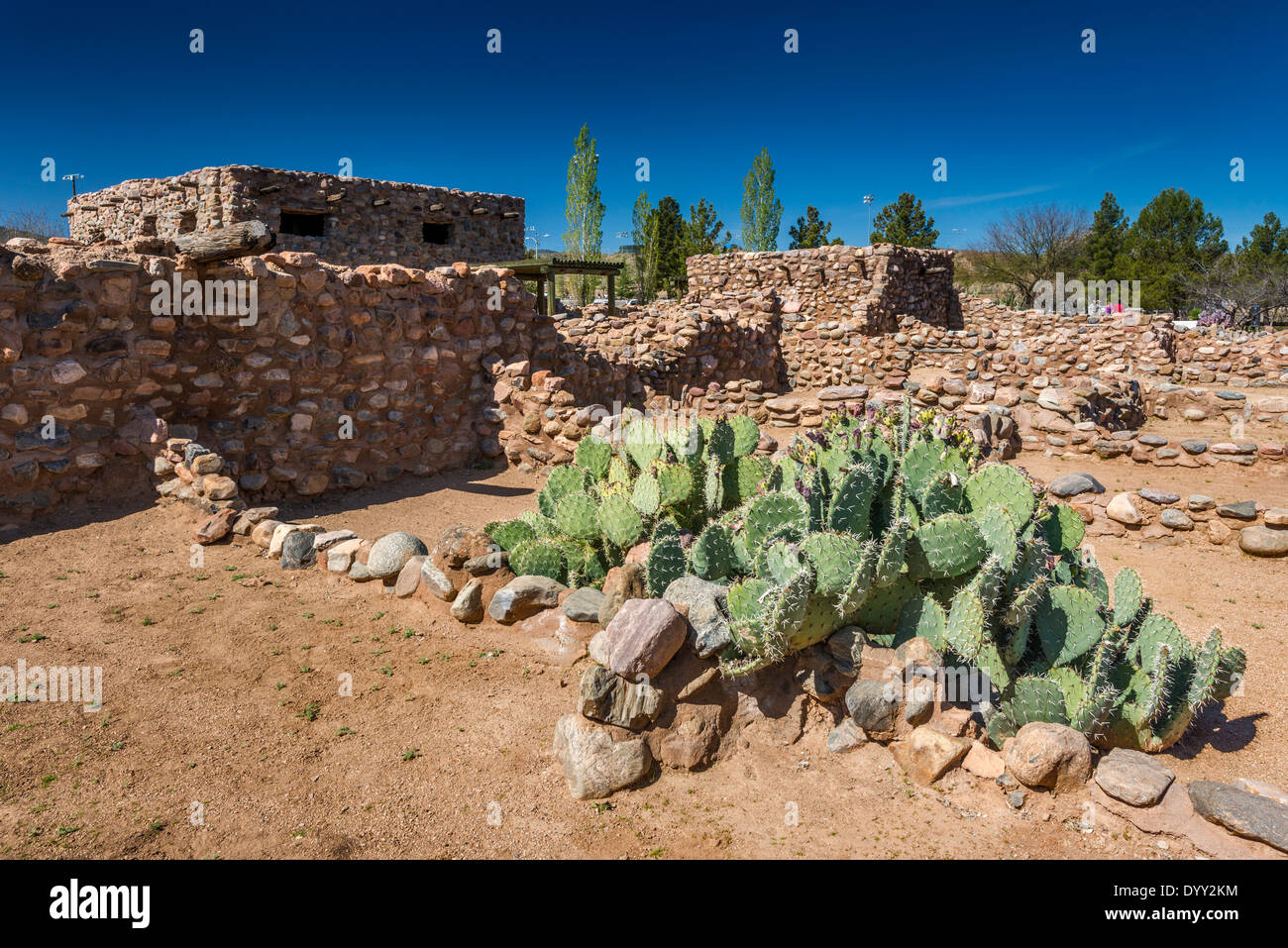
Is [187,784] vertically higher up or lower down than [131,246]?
lower down

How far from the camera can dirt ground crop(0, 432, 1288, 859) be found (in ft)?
8.07

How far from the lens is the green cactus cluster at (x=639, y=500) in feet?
12.9

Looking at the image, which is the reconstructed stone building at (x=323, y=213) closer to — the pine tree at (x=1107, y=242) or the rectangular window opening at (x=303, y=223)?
the rectangular window opening at (x=303, y=223)

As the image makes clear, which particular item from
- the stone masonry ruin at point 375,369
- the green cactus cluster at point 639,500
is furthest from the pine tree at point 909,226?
the green cactus cluster at point 639,500

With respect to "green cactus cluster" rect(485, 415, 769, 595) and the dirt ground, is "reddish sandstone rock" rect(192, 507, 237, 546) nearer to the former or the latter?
the dirt ground

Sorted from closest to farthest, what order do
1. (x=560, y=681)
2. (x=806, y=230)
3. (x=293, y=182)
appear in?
1. (x=560, y=681)
2. (x=293, y=182)
3. (x=806, y=230)

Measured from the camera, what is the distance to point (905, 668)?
2.88 m

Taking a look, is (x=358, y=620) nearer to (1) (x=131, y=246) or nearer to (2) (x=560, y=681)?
(2) (x=560, y=681)

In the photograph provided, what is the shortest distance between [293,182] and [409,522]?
1365 cm

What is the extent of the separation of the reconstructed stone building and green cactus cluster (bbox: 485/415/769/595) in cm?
1449

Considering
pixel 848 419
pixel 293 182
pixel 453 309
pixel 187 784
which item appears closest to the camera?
pixel 187 784

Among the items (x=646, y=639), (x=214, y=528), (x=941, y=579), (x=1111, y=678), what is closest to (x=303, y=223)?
(x=214, y=528)

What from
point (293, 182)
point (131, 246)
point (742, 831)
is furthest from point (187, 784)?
point (293, 182)
